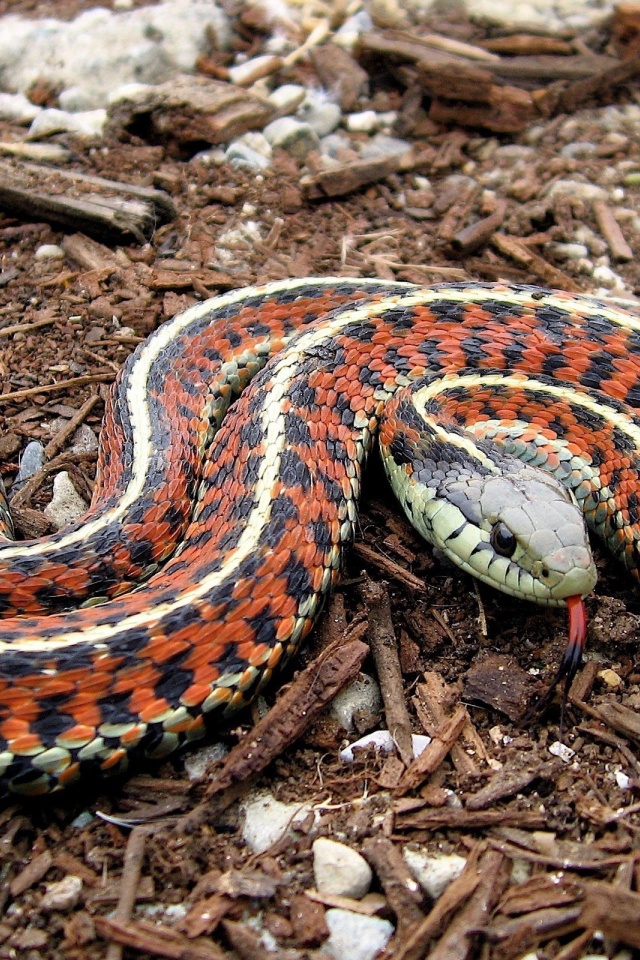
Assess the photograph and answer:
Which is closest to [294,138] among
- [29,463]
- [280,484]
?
[29,463]

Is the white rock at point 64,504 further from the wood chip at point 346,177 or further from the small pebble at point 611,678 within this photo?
the wood chip at point 346,177

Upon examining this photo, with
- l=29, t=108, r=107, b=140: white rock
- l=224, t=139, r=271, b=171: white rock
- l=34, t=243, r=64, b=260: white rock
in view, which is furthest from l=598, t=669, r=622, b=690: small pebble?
l=29, t=108, r=107, b=140: white rock

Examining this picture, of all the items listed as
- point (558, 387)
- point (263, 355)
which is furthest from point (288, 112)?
point (558, 387)

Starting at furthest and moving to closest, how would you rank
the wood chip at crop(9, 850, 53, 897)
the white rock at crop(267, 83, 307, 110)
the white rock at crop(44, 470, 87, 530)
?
the white rock at crop(267, 83, 307, 110) < the white rock at crop(44, 470, 87, 530) < the wood chip at crop(9, 850, 53, 897)

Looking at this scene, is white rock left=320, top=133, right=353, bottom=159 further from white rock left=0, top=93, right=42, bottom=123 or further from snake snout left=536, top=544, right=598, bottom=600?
snake snout left=536, top=544, right=598, bottom=600

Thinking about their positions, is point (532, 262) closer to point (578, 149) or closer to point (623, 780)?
point (578, 149)

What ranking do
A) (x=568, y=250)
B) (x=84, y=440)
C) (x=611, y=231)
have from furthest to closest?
(x=611, y=231) < (x=568, y=250) < (x=84, y=440)

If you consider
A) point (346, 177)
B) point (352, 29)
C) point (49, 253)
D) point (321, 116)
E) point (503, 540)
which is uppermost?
point (352, 29)
